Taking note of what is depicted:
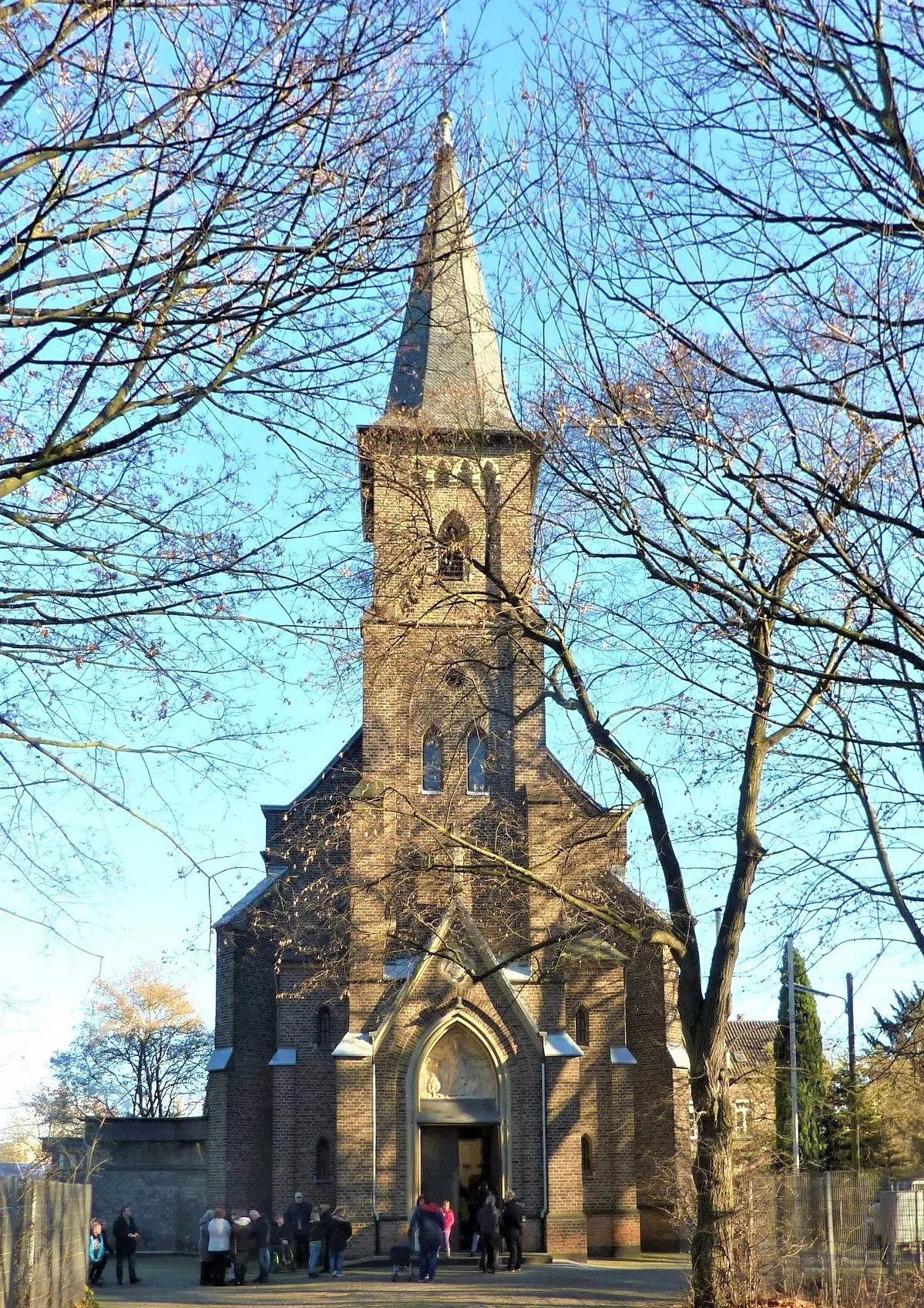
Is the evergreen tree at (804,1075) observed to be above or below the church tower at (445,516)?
below

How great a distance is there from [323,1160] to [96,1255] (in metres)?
6.18

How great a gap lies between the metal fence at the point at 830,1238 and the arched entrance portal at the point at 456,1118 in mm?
10254

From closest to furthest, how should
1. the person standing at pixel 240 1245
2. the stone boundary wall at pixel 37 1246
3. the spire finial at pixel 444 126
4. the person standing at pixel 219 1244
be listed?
1. the spire finial at pixel 444 126
2. the stone boundary wall at pixel 37 1246
3. the person standing at pixel 219 1244
4. the person standing at pixel 240 1245

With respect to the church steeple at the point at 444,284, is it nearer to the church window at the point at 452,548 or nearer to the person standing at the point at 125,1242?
the church window at the point at 452,548

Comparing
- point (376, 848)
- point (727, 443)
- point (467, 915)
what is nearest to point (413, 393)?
point (376, 848)

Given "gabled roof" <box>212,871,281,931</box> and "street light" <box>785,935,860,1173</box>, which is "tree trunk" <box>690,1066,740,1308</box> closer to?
"street light" <box>785,935,860,1173</box>

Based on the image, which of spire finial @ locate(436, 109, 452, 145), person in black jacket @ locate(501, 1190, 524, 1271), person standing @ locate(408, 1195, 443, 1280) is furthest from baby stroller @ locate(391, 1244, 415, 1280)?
spire finial @ locate(436, 109, 452, 145)

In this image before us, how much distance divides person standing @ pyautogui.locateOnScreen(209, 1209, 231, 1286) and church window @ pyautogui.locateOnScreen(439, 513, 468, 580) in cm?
1147

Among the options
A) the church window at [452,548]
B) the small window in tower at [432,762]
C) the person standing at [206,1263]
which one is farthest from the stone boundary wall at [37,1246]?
the small window in tower at [432,762]

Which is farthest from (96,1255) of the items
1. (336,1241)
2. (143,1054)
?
(143,1054)

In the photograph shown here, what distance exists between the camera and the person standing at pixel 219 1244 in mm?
22891

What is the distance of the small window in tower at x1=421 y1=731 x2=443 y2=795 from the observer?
→ 1217 inches

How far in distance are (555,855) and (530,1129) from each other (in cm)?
1250

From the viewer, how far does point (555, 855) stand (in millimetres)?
16812
